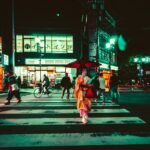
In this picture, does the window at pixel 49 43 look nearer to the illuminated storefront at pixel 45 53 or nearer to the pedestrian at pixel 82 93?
the illuminated storefront at pixel 45 53

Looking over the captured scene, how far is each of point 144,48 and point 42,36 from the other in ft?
83.7

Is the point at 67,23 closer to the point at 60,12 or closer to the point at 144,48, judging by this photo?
the point at 60,12

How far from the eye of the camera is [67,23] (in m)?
53.2

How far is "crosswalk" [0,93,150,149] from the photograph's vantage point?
9.11 meters

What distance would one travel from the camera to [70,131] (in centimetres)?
1099

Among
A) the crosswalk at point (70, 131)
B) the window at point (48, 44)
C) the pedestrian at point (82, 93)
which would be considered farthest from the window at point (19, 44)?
the pedestrian at point (82, 93)

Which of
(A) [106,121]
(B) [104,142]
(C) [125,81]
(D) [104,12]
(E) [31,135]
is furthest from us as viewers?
(C) [125,81]

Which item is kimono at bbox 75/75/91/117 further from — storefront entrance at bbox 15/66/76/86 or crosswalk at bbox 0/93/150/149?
storefront entrance at bbox 15/66/76/86

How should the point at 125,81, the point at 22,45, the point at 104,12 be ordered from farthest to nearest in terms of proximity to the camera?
the point at 125,81
the point at 104,12
the point at 22,45

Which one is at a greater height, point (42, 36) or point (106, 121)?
point (42, 36)

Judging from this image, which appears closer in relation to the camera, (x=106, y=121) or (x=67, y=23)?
(x=106, y=121)

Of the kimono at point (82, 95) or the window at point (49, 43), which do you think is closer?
the kimono at point (82, 95)

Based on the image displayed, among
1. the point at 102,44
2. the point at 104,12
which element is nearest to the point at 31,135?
the point at 102,44

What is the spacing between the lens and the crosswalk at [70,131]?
911cm
